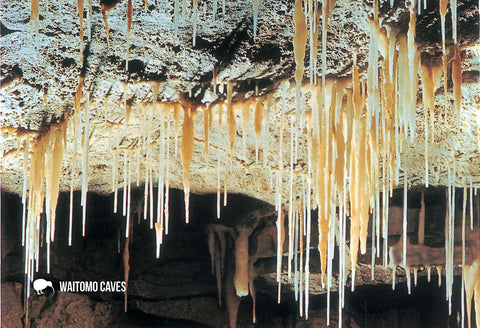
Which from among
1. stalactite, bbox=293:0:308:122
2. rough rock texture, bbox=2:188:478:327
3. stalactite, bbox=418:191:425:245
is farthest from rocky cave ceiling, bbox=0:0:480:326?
rough rock texture, bbox=2:188:478:327

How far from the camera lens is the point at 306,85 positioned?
2.74 meters

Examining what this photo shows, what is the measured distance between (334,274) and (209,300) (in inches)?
48.6

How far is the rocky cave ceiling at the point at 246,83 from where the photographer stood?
2158 millimetres

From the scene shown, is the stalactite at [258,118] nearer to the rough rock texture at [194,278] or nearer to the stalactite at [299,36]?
the stalactite at [299,36]

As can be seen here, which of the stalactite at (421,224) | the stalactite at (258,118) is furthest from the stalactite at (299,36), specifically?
the stalactite at (421,224)

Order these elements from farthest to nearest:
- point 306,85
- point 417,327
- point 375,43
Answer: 1. point 417,327
2. point 306,85
3. point 375,43

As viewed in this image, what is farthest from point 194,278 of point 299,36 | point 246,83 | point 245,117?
point 299,36

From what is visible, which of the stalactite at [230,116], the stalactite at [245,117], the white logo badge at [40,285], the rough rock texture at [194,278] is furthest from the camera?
the rough rock texture at [194,278]

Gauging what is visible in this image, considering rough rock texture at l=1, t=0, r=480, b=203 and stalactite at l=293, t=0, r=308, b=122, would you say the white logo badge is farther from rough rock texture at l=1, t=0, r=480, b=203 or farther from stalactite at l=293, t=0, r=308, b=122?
stalactite at l=293, t=0, r=308, b=122

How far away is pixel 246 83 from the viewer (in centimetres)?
274

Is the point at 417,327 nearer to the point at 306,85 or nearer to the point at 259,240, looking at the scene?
the point at 259,240

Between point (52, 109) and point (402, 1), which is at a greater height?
point (402, 1)

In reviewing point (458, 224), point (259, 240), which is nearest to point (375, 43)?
point (458, 224)

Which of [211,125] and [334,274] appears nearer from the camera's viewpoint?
[211,125]
